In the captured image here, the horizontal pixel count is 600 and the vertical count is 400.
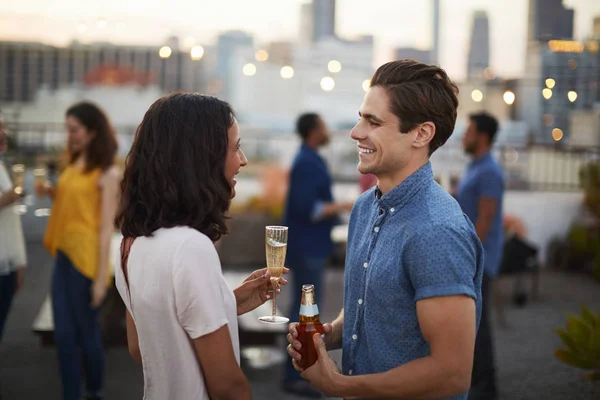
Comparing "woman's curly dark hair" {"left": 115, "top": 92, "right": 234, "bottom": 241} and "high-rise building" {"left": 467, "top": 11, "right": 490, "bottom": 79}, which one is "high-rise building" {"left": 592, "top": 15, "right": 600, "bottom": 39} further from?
"woman's curly dark hair" {"left": 115, "top": 92, "right": 234, "bottom": 241}

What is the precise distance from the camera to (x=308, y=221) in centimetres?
464

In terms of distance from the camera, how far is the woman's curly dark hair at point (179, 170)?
189cm

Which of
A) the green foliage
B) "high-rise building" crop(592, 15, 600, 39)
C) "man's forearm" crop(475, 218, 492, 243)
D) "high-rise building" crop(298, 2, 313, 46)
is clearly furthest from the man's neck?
"high-rise building" crop(298, 2, 313, 46)

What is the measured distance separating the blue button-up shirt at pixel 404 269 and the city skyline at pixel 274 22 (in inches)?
234

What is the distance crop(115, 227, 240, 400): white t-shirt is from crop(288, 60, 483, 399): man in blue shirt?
247mm

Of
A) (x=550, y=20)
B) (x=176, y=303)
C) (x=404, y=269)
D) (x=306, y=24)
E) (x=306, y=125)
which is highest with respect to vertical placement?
(x=306, y=24)

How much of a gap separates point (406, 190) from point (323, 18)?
6641mm

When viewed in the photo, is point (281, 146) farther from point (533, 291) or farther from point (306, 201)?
point (306, 201)

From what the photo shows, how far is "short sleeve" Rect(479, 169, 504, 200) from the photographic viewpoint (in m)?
4.44

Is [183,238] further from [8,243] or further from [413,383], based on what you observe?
[8,243]

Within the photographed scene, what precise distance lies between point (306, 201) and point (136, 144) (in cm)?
275

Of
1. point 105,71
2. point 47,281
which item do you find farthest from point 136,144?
point 105,71

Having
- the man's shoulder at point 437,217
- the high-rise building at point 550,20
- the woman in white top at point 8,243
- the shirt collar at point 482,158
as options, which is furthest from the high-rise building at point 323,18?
the man's shoulder at point 437,217

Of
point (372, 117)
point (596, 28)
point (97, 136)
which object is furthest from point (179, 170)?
point (596, 28)
